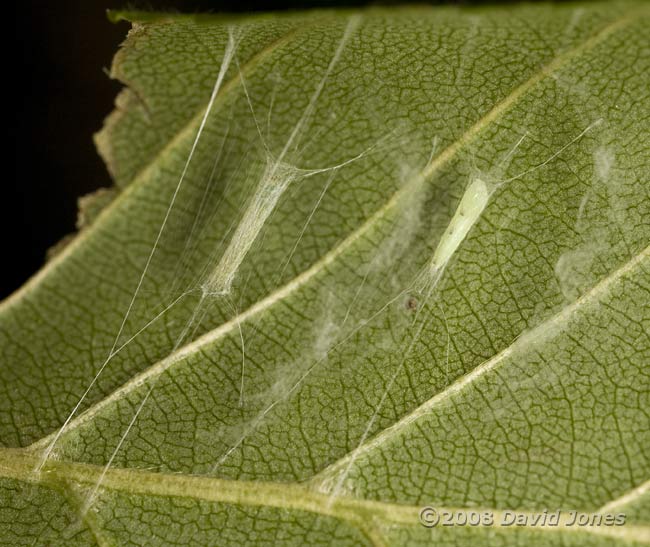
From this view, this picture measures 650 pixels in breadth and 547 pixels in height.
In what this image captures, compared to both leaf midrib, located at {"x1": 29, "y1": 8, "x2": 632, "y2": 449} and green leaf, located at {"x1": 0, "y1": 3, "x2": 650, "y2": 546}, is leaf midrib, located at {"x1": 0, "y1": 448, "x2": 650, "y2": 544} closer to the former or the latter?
green leaf, located at {"x1": 0, "y1": 3, "x2": 650, "y2": 546}

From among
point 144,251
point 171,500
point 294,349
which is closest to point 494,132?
point 294,349

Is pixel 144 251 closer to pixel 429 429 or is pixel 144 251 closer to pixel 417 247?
pixel 417 247

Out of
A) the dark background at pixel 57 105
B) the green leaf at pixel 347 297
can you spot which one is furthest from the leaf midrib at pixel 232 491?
the dark background at pixel 57 105

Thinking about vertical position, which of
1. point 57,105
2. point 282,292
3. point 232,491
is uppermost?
point 57,105

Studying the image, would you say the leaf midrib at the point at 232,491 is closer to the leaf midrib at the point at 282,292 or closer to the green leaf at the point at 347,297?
the green leaf at the point at 347,297

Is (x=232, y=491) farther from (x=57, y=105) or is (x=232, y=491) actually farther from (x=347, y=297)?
(x=57, y=105)

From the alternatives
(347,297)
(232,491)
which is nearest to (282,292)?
(347,297)
